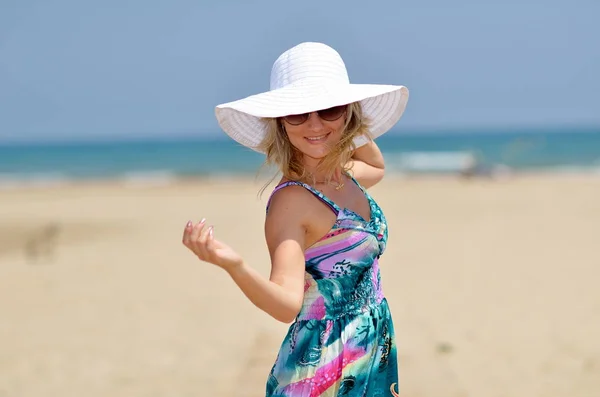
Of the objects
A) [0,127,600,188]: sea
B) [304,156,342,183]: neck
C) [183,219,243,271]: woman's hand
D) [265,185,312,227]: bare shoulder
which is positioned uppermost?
[304,156,342,183]: neck

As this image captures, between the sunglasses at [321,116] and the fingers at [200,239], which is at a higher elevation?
the sunglasses at [321,116]

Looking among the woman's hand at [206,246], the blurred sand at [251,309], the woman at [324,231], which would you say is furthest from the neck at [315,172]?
the blurred sand at [251,309]

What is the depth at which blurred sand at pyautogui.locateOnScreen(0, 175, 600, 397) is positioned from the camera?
213 inches

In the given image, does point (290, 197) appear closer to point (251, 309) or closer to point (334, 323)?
point (334, 323)

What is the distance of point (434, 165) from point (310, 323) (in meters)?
31.8

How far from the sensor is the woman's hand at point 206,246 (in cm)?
184

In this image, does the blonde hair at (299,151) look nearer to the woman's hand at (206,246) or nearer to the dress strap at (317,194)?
the dress strap at (317,194)

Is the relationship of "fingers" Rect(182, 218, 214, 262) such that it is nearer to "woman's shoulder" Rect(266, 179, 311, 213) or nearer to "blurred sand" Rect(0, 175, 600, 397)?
"woman's shoulder" Rect(266, 179, 311, 213)

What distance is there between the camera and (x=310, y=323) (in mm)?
2287

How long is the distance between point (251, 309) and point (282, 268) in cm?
537

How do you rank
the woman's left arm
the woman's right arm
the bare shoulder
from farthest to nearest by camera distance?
the woman's left arm → the bare shoulder → the woman's right arm

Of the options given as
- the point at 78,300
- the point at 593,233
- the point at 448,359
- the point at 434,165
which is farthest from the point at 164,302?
the point at 434,165

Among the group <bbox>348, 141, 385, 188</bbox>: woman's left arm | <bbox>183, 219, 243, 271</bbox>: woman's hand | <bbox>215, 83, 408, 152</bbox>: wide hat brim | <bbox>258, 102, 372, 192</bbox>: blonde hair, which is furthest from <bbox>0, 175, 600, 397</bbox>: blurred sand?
<bbox>183, 219, 243, 271</bbox>: woman's hand

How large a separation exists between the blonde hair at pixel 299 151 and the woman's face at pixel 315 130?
1.2 inches
